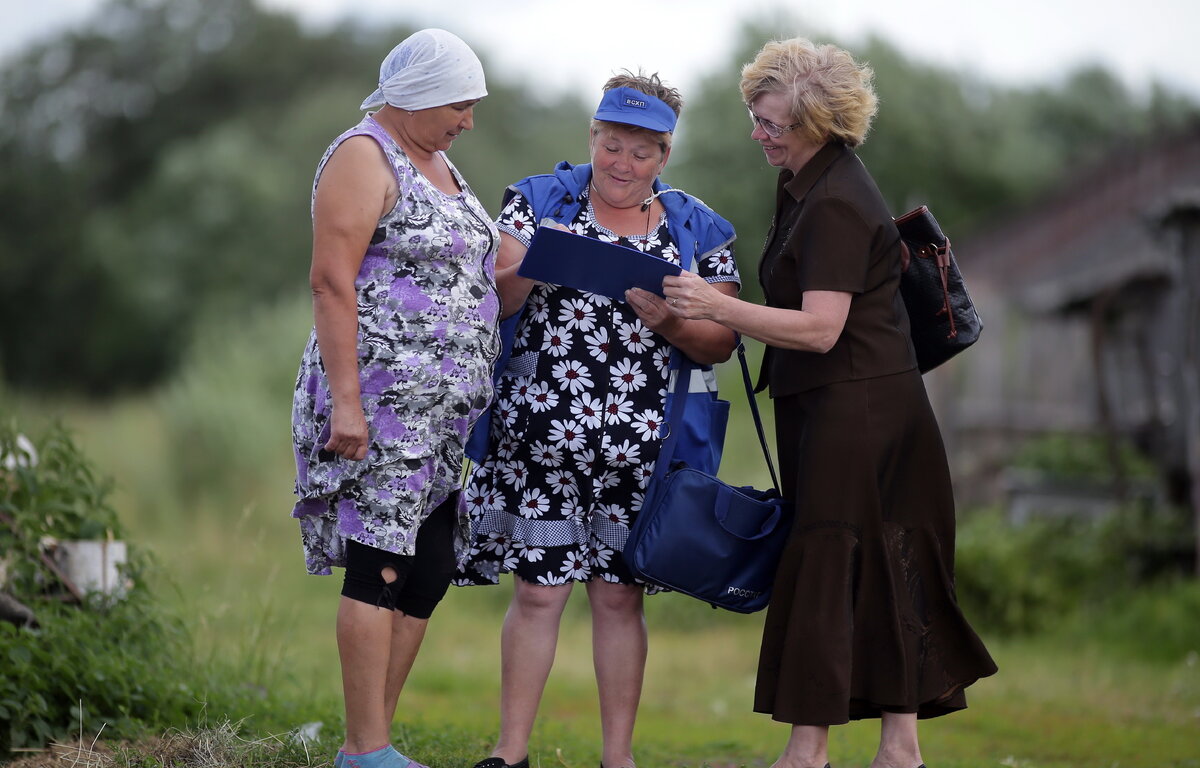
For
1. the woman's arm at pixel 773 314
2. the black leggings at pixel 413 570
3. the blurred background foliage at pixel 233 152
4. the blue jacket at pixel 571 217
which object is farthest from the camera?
the blurred background foliage at pixel 233 152

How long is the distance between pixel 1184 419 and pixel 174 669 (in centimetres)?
732

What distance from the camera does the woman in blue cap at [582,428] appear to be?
381 cm

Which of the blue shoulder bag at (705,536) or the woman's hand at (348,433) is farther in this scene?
the blue shoulder bag at (705,536)

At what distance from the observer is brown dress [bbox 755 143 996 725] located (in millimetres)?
3576

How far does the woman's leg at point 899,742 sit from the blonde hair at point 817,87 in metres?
1.75

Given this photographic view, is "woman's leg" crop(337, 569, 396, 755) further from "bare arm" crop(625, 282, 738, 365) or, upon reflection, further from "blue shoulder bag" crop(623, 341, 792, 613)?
"bare arm" crop(625, 282, 738, 365)

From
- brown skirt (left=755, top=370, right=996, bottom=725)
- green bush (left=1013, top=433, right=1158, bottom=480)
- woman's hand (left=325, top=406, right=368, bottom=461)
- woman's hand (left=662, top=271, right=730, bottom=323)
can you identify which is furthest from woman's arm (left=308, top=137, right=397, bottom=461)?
green bush (left=1013, top=433, right=1158, bottom=480)

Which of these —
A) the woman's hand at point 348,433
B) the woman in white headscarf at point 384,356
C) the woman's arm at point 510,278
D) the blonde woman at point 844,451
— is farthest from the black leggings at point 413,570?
the blonde woman at point 844,451

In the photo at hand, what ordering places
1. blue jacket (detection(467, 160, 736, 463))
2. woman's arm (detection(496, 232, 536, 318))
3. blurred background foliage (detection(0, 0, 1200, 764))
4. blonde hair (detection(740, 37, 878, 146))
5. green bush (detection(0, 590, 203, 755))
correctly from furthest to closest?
1. blurred background foliage (detection(0, 0, 1200, 764))
2. green bush (detection(0, 590, 203, 755))
3. blue jacket (detection(467, 160, 736, 463))
4. woman's arm (detection(496, 232, 536, 318))
5. blonde hair (detection(740, 37, 878, 146))

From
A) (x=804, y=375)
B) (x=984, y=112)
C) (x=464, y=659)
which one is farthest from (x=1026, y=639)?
(x=984, y=112)

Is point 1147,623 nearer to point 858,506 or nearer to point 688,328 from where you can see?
point 858,506

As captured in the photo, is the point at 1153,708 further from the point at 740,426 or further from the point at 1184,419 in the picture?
the point at 740,426

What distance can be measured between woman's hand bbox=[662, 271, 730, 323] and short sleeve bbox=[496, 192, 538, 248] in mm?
496

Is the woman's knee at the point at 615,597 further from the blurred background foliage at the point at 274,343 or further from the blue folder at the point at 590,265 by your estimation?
the blue folder at the point at 590,265
